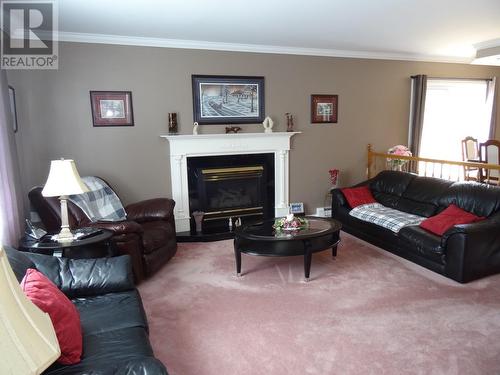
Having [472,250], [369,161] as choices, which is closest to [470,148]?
[369,161]

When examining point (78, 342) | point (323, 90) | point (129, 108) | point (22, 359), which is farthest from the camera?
point (323, 90)

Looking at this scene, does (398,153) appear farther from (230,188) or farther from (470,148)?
(230,188)

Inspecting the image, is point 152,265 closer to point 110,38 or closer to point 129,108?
point 129,108

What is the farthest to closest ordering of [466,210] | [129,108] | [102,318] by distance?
1. [129,108]
2. [466,210]
3. [102,318]

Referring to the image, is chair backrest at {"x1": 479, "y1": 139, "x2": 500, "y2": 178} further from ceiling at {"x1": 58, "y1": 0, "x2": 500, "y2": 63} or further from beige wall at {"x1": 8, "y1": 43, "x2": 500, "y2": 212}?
ceiling at {"x1": 58, "y1": 0, "x2": 500, "y2": 63}

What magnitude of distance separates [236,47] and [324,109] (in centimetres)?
162

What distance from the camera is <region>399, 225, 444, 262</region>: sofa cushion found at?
330cm

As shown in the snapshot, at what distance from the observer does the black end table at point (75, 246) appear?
2719mm

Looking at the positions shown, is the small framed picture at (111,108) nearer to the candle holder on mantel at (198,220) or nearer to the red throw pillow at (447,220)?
the candle holder on mantel at (198,220)

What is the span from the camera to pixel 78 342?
1645 millimetres

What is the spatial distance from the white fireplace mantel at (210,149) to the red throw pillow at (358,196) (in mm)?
1004

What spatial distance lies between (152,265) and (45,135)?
2.14 metres

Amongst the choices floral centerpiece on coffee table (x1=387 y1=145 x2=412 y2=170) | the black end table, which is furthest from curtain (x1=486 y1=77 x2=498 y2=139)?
the black end table

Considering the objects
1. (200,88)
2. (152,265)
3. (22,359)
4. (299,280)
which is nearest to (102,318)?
→ (22,359)
